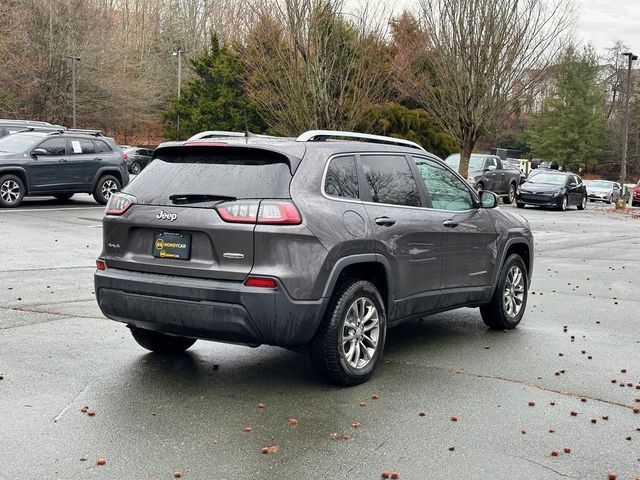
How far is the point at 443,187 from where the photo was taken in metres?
7.23

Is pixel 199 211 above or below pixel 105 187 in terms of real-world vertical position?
above

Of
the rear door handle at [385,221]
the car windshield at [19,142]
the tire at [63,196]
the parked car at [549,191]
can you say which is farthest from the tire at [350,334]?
the parked car at [549,191]

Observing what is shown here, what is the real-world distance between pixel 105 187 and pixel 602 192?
107 feet

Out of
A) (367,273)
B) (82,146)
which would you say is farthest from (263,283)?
(82,146)

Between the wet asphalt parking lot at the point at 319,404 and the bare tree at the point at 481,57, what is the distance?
24.3 metres

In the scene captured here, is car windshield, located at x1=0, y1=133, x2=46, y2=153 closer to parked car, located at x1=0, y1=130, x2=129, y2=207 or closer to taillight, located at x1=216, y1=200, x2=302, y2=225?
parked car, located at x1=0, y1=130, x2=129, y2=207

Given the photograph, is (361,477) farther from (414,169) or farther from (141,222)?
(414,169)

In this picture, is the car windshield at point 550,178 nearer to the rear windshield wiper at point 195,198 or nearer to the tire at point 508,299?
the tire at point 508,299

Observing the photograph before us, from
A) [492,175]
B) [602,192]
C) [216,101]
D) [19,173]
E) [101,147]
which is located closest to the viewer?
[19,173]

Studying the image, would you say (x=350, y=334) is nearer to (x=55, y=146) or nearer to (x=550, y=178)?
(x=55, y=146)

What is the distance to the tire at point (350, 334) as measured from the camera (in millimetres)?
5648

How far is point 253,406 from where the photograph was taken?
534 cm

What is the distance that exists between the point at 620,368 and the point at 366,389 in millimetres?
2225

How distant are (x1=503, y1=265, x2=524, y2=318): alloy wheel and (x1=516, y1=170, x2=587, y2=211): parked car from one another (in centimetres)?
2378
